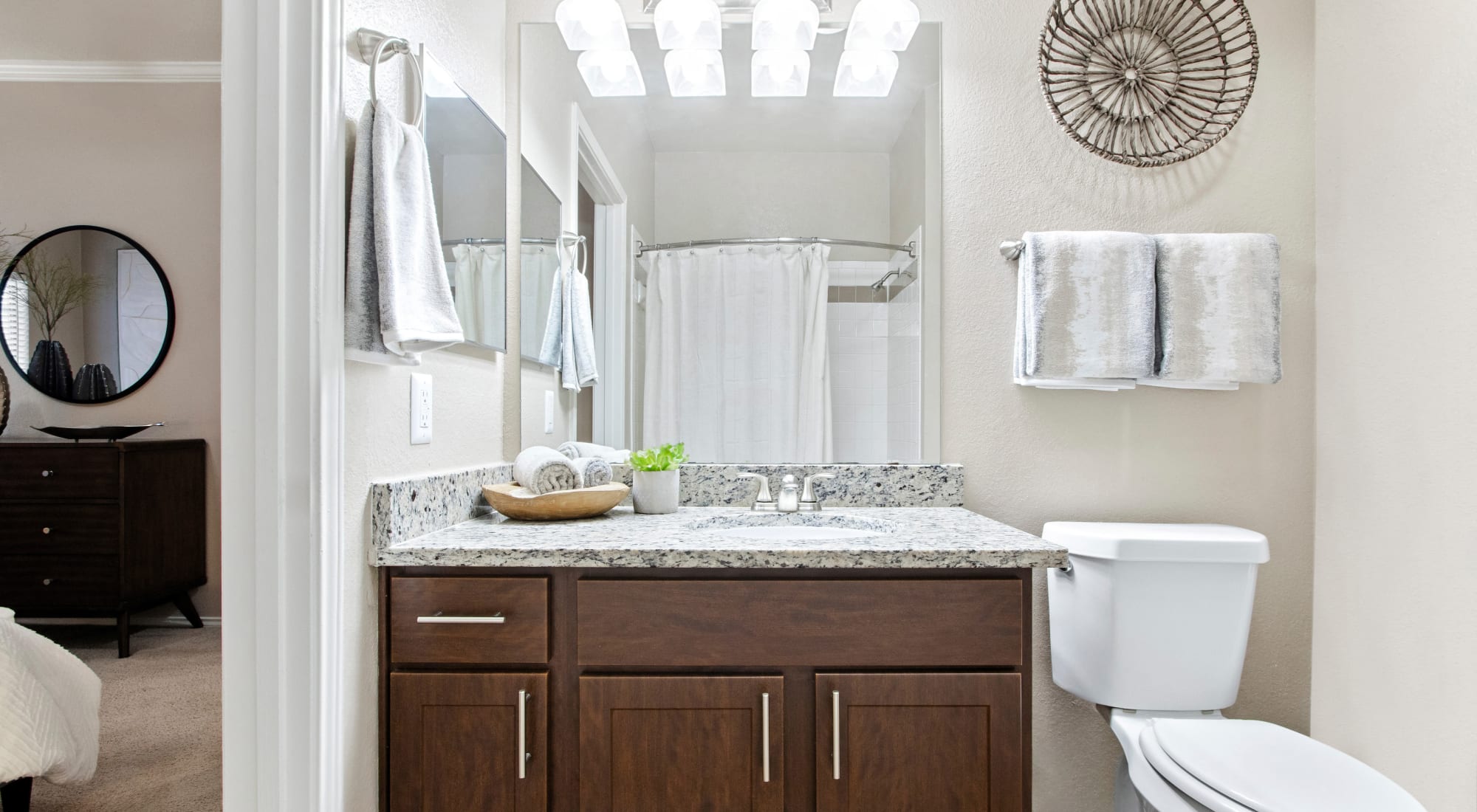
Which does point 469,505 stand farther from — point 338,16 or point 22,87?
point 22,87

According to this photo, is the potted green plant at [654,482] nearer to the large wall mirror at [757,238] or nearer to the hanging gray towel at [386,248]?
the large wall mirror at [757,238]

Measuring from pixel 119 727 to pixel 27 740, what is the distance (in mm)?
894

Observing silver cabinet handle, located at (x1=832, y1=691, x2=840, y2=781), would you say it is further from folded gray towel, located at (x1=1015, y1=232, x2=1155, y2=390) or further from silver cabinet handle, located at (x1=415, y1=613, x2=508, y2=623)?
folded gray towel, located at (x1=1015, y1=232, x2=1155, y2=390)

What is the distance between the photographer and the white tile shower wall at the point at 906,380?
182 cm

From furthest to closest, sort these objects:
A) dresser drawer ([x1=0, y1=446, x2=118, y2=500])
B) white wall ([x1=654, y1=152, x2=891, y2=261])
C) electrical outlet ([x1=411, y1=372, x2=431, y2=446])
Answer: dresser drawer ([x1=0, y1=446, x2=118, y2=500]), white wall ([x1=654, y1=152, x2=891, y2=261]), electrical outlet ([x1=411, y1=372, x2=431, y2=446])

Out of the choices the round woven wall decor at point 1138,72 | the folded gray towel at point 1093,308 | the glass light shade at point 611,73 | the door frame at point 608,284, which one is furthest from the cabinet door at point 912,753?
the glass light shade at point 611,73

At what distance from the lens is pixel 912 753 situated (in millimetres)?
1246

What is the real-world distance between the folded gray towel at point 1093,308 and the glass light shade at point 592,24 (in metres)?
1.09

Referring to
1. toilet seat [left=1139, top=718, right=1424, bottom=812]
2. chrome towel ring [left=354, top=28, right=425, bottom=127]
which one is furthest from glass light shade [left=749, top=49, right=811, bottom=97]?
toilet seat [left=1139, top=718, right=1424, bottom=812]

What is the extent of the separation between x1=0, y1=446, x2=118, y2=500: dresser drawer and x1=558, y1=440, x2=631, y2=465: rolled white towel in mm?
2142

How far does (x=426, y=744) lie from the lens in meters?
1.24

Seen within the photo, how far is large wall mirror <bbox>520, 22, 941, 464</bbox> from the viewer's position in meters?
1.82

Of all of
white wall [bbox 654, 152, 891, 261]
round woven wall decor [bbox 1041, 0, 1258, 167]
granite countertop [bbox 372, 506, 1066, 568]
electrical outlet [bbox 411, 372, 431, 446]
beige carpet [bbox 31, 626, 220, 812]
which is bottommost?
beige carpet [bbox 31, 626, 220, 812]

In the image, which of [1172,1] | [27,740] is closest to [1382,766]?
[1172,1]
